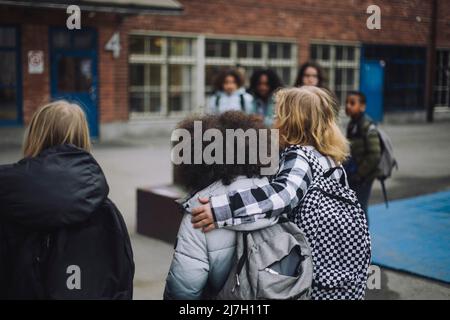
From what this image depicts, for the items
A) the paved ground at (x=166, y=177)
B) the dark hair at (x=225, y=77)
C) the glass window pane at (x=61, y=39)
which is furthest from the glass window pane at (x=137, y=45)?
the dark hair at (x=225, y=77)

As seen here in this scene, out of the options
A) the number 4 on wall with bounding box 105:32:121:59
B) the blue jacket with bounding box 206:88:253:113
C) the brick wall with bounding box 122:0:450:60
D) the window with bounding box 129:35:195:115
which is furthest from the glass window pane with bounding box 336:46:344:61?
the blue jacket with bounding box 206:88:253:113

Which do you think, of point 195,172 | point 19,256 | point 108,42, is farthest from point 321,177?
point 108,42

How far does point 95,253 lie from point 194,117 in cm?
65

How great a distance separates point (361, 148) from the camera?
5109 millimetres

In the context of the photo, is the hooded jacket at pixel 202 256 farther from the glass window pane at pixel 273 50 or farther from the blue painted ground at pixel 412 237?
the glass window pane at pixel 273 50

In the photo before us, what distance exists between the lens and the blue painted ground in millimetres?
4629

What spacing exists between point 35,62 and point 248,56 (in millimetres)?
5906

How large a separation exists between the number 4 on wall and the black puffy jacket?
12.4 m

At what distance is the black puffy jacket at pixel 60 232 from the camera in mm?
2297

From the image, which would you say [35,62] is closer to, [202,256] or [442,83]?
[442,83]

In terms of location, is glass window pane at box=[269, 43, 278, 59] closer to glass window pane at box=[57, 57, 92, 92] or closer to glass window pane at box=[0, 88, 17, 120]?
glass window pane at box=[57, 57, 92, 92]

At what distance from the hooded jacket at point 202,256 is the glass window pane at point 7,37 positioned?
11.9 metres

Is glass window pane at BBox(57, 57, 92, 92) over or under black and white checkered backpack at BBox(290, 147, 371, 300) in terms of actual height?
over

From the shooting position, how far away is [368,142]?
16.6 feet
